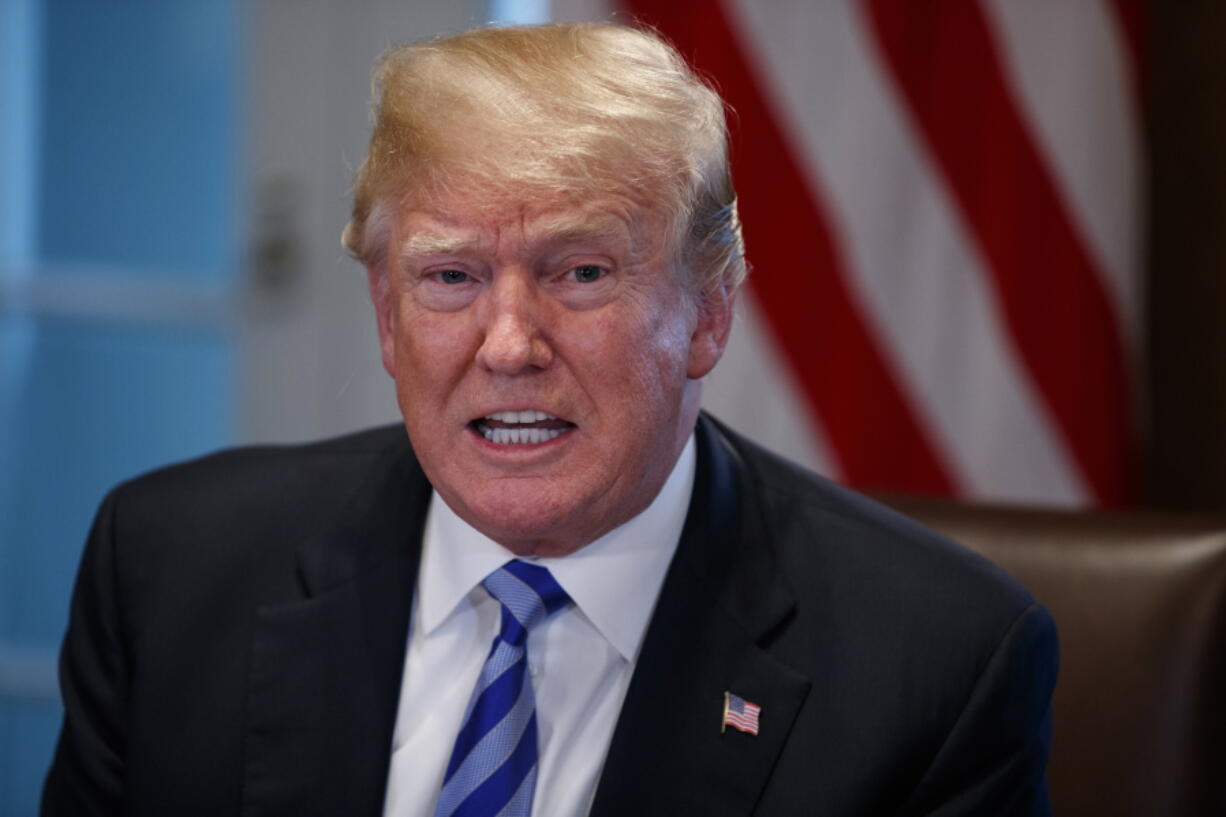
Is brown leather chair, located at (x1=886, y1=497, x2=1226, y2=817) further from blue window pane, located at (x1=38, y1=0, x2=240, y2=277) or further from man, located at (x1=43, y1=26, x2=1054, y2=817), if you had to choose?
blue window pane, located at (x1=38, y1=0, x2=240, y2=277)

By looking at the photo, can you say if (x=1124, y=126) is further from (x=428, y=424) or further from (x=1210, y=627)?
(x=428, y=424)

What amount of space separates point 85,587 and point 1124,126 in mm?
1872

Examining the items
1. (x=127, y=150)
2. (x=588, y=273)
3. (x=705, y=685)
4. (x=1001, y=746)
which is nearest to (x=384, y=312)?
(x=588, y=273)

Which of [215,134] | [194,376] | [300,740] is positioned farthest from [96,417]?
[300,740]

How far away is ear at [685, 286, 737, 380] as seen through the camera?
139 cm

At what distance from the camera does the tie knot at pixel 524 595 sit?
1397 millimetres

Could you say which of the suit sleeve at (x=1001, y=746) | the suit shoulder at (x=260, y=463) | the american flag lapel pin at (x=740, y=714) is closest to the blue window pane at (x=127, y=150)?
the suit shoulder at (x=260, y=463)

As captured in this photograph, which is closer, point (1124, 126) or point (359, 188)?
point (359, 188)

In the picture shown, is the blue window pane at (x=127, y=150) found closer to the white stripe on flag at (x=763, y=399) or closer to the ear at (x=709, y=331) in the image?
the white stripe on flag at (x=763, y=399)

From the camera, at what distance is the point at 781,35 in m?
2.56

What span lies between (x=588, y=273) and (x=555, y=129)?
0.43 feet

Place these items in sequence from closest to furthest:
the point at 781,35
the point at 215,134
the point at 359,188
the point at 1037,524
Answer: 1. the point at 359,188
2. the point at 1037,524
3. the point at 781,35
4. the point at 215,134

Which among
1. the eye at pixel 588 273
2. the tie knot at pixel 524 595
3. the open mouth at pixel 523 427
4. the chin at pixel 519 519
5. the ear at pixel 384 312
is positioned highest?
the eye at pixel 588 273

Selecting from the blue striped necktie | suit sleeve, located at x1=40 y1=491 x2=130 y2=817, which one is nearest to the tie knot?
the blue striped necktie
